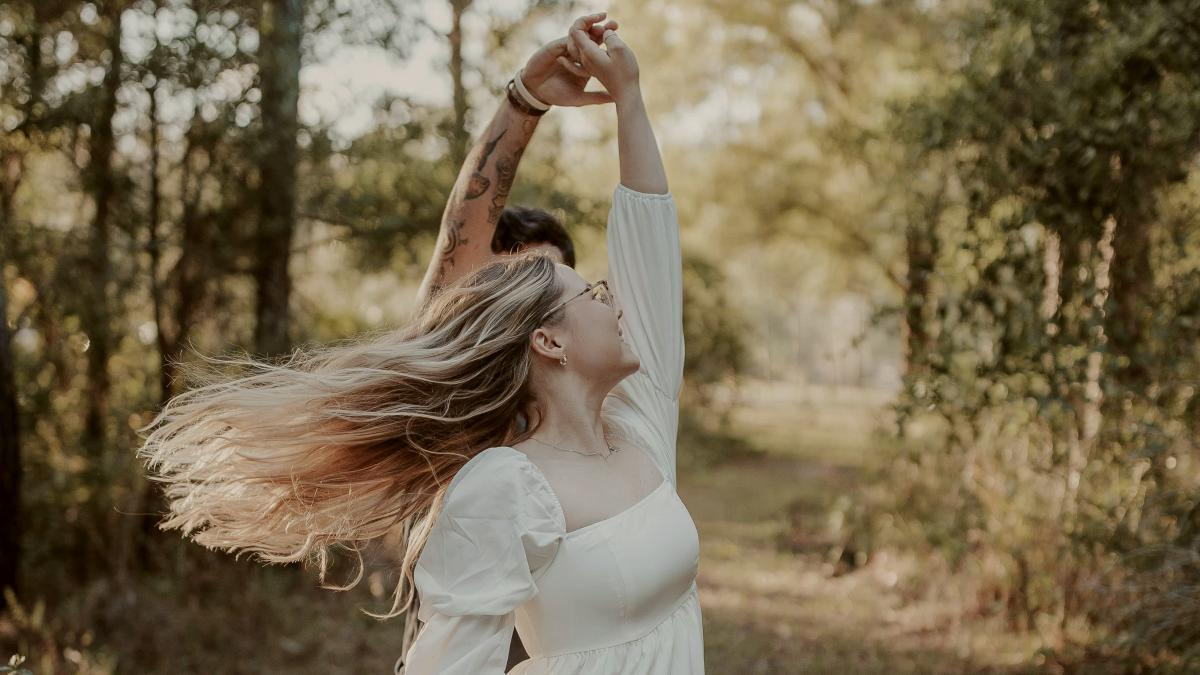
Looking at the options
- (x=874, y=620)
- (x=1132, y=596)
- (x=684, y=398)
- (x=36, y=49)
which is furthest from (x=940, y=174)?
(x=684, y=398)

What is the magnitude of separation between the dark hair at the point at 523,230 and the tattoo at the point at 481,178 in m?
0.37

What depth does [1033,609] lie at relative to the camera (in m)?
5.57

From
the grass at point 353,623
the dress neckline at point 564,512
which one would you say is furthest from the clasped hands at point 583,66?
the grass at point 353,623

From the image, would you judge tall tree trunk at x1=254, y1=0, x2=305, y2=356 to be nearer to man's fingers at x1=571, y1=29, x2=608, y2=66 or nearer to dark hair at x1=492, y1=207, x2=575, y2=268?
dark hair at x1=492, y1=207, x2=575, y2=268

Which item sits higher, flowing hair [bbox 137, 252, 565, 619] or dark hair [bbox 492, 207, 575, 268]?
dark hair [bbox 492, 207, 575, 268]

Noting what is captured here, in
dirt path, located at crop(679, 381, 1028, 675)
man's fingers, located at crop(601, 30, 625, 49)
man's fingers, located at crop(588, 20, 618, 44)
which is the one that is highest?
man's fingers, located at crop(588, 20, 618, 44)

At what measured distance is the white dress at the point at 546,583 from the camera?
173cm

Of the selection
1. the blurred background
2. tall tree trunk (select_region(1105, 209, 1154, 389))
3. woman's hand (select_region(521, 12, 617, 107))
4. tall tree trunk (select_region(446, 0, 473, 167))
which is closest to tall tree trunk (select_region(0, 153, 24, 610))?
the blurred background

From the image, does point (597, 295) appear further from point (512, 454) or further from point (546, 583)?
point (546, 583)

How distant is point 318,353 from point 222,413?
0.28 metres

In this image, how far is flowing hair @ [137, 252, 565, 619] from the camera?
207 cm

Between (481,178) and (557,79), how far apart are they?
1.33 feet

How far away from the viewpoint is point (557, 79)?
2.55 metres

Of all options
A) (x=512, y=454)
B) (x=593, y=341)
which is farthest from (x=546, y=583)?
(x=593, y=341)
